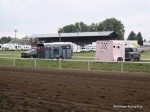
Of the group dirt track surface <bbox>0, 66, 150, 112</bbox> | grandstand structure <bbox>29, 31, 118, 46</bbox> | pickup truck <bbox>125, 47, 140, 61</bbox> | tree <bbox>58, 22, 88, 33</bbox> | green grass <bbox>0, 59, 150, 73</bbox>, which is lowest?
dirt track surface <bbox>0, 66, 150, 112</bbox>

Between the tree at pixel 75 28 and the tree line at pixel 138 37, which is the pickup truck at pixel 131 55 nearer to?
the tree line at pixel 138 37

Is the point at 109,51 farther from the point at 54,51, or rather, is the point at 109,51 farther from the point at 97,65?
the point at 54,51

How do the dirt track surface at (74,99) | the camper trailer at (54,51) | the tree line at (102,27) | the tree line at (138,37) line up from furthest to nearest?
1. the tree line at (102,27)
2. the tree line at (138,37)
3. the camper trailer at (54,51)
4. the dirt track surface at (74,99)

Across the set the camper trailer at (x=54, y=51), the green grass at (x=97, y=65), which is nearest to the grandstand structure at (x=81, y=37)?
the camper trailer at (x=54, y=51)

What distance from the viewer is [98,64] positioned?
28297mm

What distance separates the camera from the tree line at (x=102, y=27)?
474 ft

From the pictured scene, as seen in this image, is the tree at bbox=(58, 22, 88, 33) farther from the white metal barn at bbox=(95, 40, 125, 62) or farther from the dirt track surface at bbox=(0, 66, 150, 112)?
the dirt track surface at bbox=(0, 66, 150, 112)

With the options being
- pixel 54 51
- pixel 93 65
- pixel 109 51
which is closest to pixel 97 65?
pixel 93 65

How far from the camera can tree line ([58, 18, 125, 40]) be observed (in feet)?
474

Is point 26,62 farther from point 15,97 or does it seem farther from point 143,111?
point 143,111

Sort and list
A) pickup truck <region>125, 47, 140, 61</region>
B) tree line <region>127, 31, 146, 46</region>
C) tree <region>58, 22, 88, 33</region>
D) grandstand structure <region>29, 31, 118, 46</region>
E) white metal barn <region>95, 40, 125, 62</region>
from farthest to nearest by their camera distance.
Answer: tree <region>58, 22, 88, 33</region> → tree line <region>127, 31, 146, 46</region> → grandstand structure <region>29, 31, 118, 46</region> → pickup truck <region>125, 47, 140, 61</region> → white metal barn <region>95, 40, 125, 62</region>

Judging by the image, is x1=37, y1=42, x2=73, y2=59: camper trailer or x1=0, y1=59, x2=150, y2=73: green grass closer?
A: x1=0, y1=59, x2=150, y2=73: green grass

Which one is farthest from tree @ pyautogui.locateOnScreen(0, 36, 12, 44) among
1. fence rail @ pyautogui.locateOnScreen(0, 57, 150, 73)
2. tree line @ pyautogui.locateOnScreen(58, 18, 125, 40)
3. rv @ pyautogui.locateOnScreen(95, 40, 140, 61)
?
rv @ pyautogui.locateOnScreen(95, 40, 140, 61)

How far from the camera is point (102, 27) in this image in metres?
152
